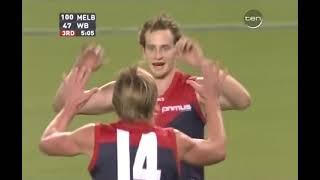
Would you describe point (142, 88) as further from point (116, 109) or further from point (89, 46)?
point (89, 46)

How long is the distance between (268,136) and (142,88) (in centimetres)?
55

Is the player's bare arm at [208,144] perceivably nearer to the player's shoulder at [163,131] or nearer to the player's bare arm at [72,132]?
the player's shoulder at [163,131]

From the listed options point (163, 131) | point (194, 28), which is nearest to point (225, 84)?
point (194, 28)

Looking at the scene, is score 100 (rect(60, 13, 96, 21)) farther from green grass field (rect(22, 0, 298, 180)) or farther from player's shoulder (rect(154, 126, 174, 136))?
player's shoulder (rect(154, 126, 174, 136))

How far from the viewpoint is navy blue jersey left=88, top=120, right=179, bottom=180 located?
1761mm

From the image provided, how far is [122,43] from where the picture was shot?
2057 millimetres

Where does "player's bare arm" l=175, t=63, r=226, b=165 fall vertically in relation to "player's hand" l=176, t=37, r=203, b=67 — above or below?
below

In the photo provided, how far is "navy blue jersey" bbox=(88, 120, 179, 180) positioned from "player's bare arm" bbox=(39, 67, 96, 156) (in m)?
0.03

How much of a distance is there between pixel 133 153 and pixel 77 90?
25cm

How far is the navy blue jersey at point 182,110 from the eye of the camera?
198 centimetres

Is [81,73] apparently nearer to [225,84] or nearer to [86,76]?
[86,76]

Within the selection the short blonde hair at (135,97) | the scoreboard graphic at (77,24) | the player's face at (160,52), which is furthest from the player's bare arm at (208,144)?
the scoreboard graphic at (77,24)

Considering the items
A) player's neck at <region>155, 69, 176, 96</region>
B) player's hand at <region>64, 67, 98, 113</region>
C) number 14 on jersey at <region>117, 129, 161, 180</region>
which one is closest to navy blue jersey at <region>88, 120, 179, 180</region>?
number 14 on jersey at <region>117, 129, 161, 180</region>

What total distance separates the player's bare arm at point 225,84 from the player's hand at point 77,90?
0.94 feet
